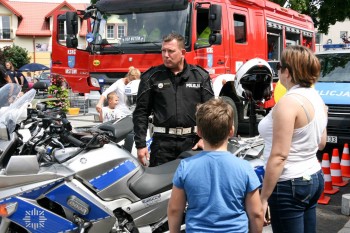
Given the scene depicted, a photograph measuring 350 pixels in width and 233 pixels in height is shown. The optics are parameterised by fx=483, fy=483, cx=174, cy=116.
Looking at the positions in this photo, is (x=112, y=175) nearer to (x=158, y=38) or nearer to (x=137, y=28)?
(x=158, y=38)

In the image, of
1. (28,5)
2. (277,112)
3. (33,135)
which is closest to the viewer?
(277,112)

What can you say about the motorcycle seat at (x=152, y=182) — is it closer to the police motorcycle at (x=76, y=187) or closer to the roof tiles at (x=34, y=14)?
the police motorcycle at (x=76, y=187)

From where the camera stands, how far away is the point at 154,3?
8375mm

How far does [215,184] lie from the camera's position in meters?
2.19

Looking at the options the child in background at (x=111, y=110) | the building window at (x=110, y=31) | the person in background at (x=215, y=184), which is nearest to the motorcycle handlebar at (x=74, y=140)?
the person in background at (x=215, y=184)

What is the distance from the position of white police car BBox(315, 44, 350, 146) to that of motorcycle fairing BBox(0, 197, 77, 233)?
5.69m

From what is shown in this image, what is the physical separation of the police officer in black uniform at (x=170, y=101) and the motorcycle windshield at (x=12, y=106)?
97cm

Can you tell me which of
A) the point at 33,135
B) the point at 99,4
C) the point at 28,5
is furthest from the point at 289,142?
the point at 28,5

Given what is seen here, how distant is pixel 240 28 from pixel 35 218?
6.99m

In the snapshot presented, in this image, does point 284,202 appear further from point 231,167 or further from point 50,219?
point 50,219

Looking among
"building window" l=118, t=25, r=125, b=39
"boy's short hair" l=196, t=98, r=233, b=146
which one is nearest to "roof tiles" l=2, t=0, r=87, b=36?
"building window" l=118, t=25, r=125, b=39

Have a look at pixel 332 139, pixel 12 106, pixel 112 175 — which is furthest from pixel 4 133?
pixel 332 139

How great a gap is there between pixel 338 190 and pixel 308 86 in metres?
4.02

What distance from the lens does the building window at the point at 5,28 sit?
45812 mm
